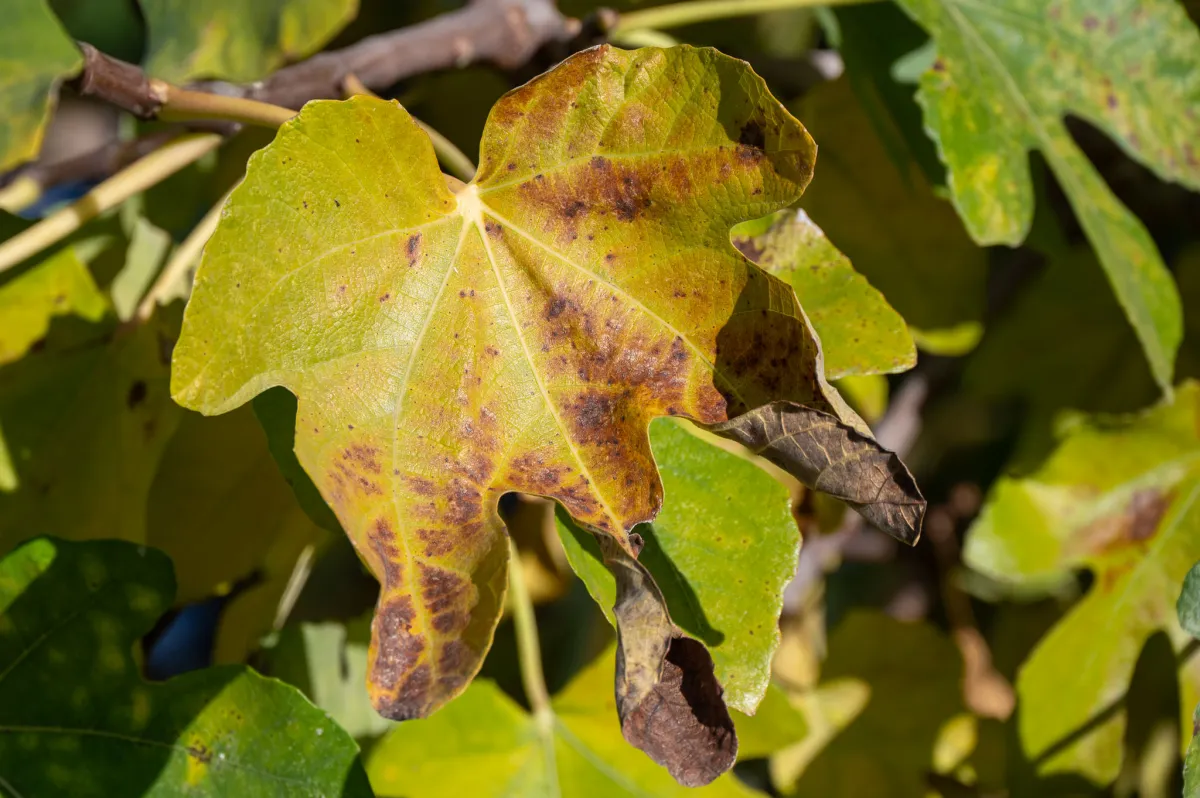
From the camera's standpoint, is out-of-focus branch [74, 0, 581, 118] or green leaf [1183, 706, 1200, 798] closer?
green leaf [1183, 706, 1200, 798]

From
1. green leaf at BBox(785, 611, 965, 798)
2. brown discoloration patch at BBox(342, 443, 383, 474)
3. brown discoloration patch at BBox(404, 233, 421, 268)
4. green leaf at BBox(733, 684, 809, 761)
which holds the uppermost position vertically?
brown discoloration patch at BBox(404, 233, 421, 268)

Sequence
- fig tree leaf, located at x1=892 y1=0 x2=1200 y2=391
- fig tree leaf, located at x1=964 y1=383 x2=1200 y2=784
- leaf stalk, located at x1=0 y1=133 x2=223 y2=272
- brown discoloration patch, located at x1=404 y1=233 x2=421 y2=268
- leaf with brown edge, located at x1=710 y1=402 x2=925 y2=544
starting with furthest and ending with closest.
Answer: fig tree leaf, located at x1=964 y1=383 x2=1200 y2=784 → fig tree leaf, located at x1=892 y1=0 x2=1200 y2=391 → leaf stalk, located at x1=0 y1=133 x2=223 y2=272 → brown discoloration patch, located at x1=404 y1=233 x2=421 y2=268 → leaf with brown edge, located at x1=710 y1=402 x2=925 y2=544

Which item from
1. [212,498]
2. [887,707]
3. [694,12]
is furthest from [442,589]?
[887,707]

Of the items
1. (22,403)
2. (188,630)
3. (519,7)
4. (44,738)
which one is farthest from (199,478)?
(188,630)

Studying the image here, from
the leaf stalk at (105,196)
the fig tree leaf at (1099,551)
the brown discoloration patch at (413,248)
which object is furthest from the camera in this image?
the fig tree leaf at (1099,551)

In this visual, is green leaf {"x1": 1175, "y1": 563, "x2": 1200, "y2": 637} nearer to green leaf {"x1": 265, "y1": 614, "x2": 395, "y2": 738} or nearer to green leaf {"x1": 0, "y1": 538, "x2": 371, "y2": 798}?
green leaf {"x1": 0, "y1": 538, "x2": 371, "y2": 798}

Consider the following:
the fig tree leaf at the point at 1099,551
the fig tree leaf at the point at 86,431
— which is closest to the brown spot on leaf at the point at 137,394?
the fig tree leaf at the point at 86,431

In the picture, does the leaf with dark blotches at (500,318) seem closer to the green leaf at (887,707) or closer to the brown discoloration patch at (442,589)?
the brown discoloration patch at (442,589)

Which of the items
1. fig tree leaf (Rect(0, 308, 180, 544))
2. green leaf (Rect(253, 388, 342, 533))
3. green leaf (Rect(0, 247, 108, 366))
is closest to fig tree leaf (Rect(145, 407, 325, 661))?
fig tree leaf (Rect(0, 308, 180, 544))
